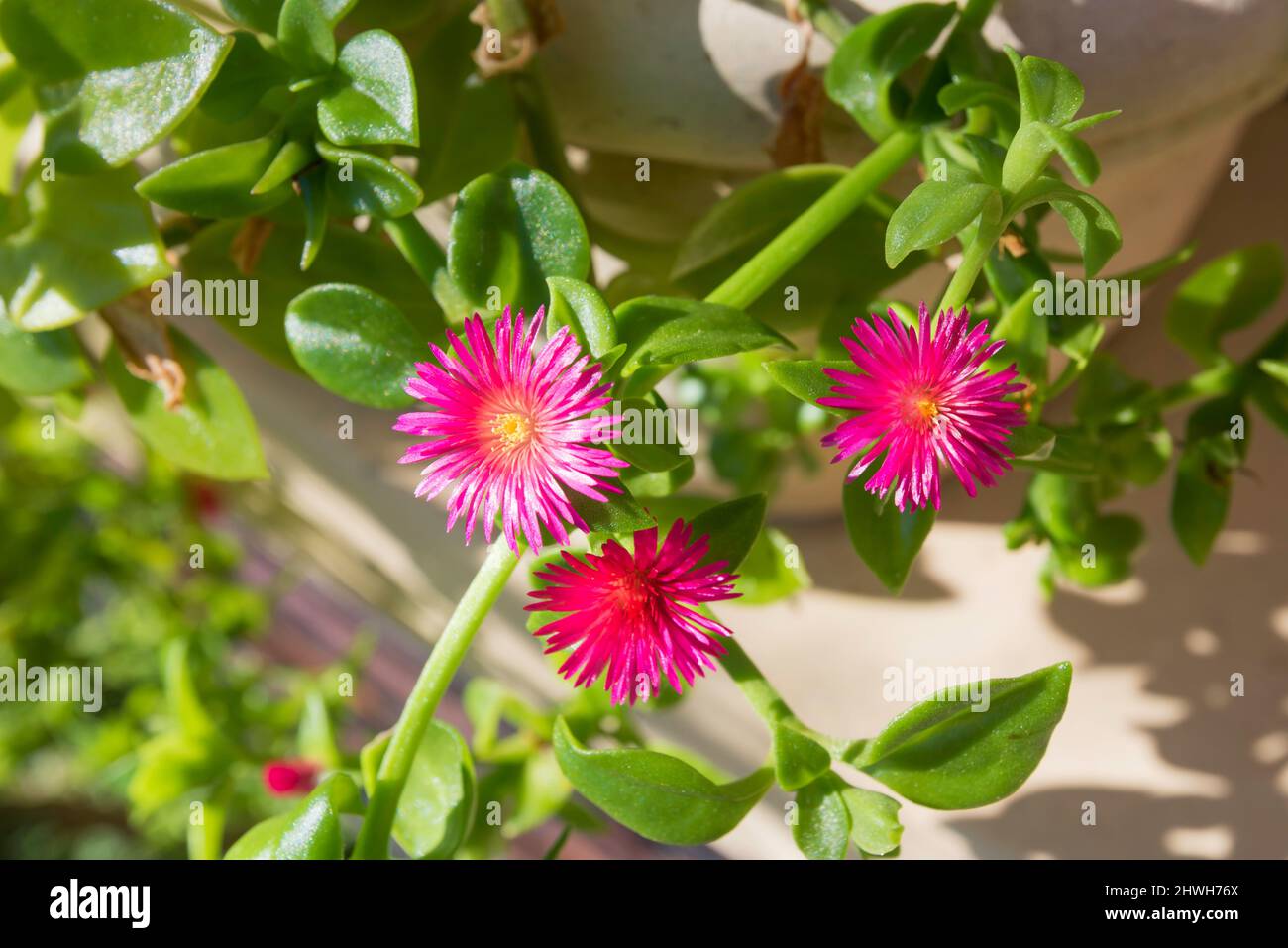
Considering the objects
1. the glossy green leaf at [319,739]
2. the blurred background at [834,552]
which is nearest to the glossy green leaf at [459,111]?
the blurred background at [834,552]

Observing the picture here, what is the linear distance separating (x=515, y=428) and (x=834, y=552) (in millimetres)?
370

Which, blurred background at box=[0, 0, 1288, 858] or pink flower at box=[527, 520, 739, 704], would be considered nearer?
pink flower at box=[527, 520, 739, 704]

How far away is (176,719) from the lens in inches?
22.6

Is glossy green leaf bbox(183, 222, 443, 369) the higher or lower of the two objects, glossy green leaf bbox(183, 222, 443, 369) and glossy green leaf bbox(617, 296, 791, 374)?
the higher

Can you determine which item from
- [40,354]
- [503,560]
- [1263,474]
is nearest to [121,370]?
[40,354]

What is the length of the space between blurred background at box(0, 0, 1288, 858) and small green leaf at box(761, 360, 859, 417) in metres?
0.15

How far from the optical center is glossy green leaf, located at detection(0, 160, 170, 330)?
336 mm

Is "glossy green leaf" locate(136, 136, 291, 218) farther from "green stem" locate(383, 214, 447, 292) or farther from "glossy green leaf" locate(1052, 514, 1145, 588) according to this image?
"glossy green leaf" locate(1052, 514, 1145, 588)

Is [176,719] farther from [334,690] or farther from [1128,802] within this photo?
[1128,802]

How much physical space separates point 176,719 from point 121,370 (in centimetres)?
25

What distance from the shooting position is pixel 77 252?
343mm

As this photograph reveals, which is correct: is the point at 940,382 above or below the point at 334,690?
above

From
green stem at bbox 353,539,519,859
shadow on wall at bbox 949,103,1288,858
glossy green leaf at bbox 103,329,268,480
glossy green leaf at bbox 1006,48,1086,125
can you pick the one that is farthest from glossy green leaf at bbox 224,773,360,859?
shadow on wall at bbox 949,103,1288,858

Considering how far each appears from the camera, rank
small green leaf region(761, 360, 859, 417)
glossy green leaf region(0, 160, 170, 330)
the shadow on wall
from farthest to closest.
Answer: the shadow on wall
glossy green leaf region(0, 160, 170, 330)
small green leaf region(761, 360, 859, 417)
